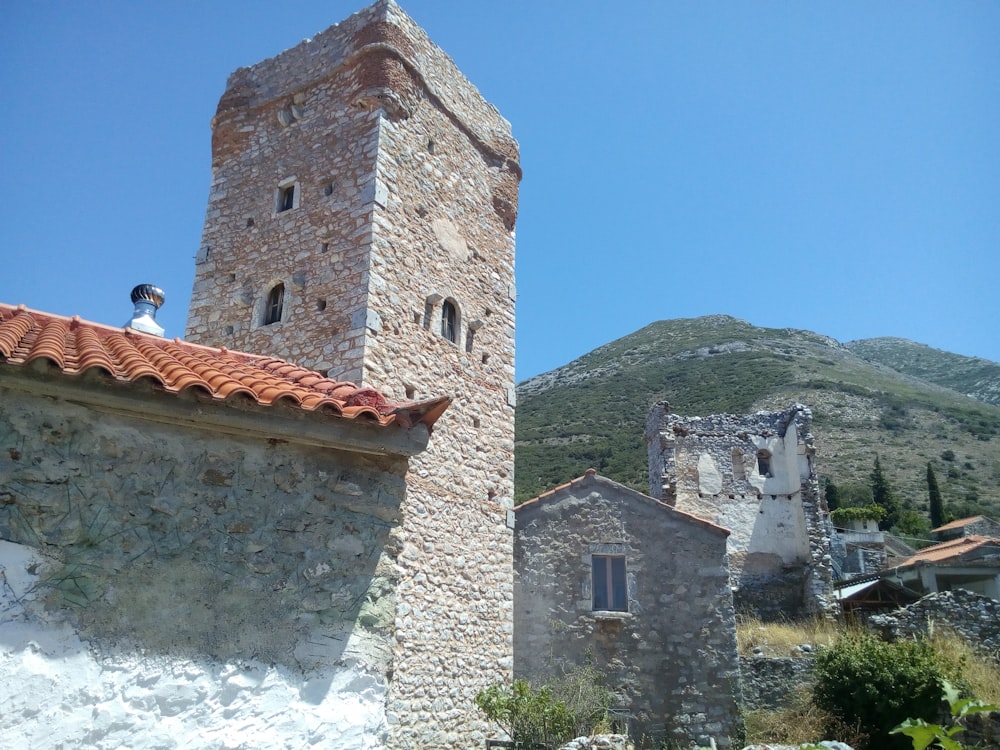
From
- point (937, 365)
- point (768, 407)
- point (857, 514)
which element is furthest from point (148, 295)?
point (937, 365)

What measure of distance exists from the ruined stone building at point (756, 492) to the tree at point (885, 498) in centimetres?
2155

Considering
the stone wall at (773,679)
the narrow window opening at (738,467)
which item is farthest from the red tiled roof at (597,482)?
the narrow window opening at (738,467)

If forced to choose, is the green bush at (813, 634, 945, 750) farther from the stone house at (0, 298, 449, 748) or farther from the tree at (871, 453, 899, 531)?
the tree at (871, 453, 899, 531)

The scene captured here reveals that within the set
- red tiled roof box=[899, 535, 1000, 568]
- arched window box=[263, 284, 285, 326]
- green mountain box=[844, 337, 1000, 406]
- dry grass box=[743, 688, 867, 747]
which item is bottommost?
dry grass box=[743, 688, 867, 747]

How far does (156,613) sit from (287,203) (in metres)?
8.92

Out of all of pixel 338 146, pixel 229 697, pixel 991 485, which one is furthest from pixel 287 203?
pixel 991 485

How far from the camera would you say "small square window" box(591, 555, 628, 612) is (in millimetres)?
15445

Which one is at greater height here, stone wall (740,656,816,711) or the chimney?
the chimney

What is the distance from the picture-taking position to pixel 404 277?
456 inches

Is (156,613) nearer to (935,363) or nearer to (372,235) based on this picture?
(372,235)

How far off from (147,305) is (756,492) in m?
18.2

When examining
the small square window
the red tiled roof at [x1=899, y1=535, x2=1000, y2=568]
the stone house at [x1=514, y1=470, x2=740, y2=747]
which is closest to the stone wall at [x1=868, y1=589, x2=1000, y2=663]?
the stone house at [x1=514, y1=470, x2=740, y2=747]

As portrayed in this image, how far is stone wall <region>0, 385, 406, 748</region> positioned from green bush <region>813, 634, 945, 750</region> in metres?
11.0

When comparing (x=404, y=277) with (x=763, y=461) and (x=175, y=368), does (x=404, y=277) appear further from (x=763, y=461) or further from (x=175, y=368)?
(x=763, y=461)
